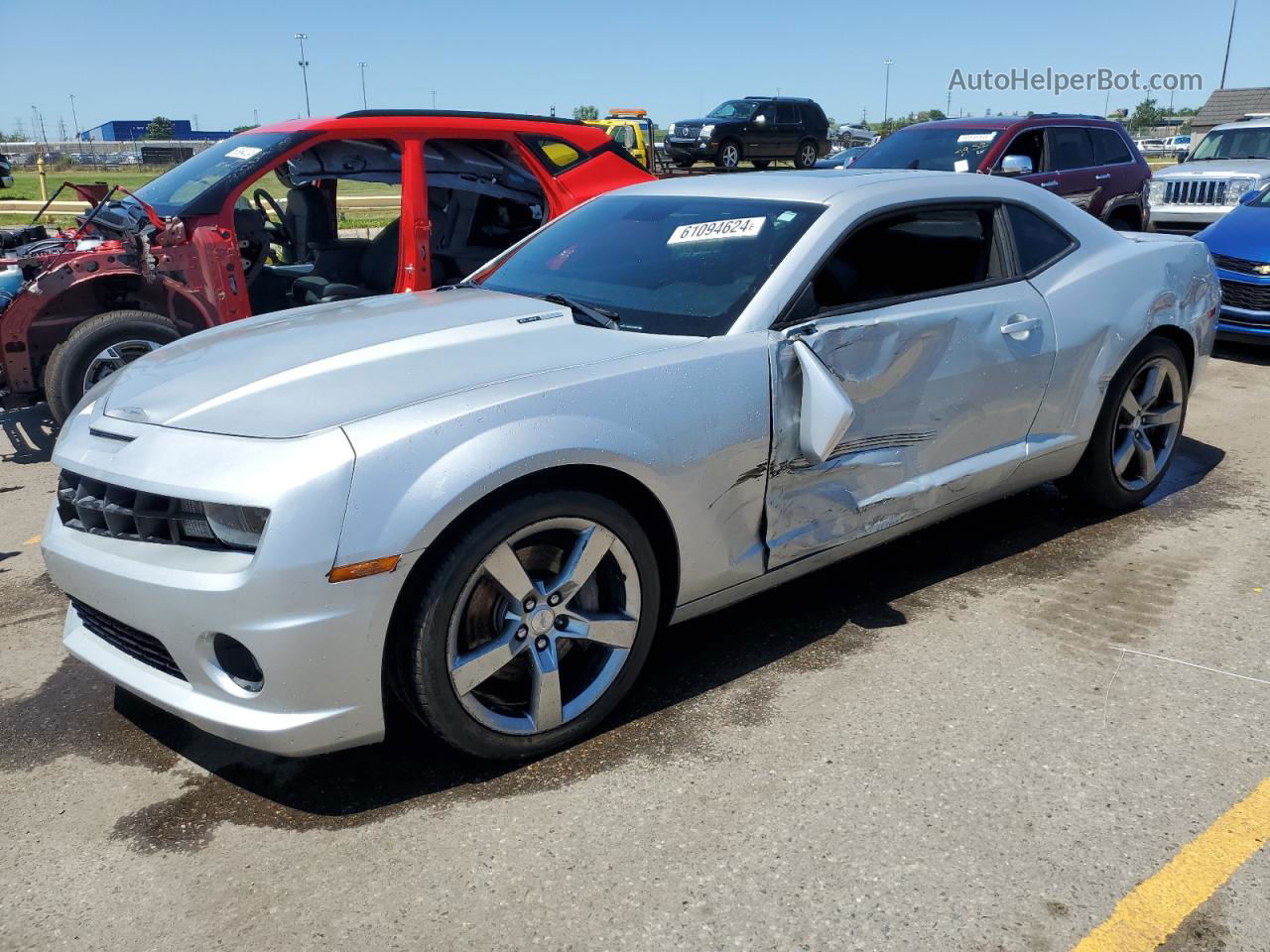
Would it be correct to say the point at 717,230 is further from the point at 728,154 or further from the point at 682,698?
the point at 728,154

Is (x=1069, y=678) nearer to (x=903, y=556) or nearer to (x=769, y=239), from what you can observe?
(x=903, y=556)

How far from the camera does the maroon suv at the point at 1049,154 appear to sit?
9.95m

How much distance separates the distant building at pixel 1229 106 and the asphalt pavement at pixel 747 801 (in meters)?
19.4

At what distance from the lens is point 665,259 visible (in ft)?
12.0

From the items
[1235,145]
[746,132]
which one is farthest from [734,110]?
[1235,145]

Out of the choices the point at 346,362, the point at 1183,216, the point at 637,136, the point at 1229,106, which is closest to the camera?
the point at 346,362

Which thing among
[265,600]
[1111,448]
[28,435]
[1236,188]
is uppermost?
[1236,188]

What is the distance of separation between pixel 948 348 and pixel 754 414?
37.2 inches

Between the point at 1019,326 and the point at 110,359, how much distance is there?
15.0ft

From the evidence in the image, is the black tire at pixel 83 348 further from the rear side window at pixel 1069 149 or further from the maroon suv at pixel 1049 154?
the rear side window at pixel 1069 149

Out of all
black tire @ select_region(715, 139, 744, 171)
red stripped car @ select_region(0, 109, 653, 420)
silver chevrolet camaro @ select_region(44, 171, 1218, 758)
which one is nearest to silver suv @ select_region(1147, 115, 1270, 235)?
red stripped car @ select_region(0, 109, 653, 420)

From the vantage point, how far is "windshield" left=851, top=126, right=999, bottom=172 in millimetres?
9906

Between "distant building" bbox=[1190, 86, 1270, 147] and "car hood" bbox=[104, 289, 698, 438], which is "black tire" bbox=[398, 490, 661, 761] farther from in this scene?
"distant building" bbox=[1190, 86, 1270, 147]

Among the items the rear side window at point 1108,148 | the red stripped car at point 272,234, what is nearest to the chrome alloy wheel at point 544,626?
the red stripped car at point 272,234
